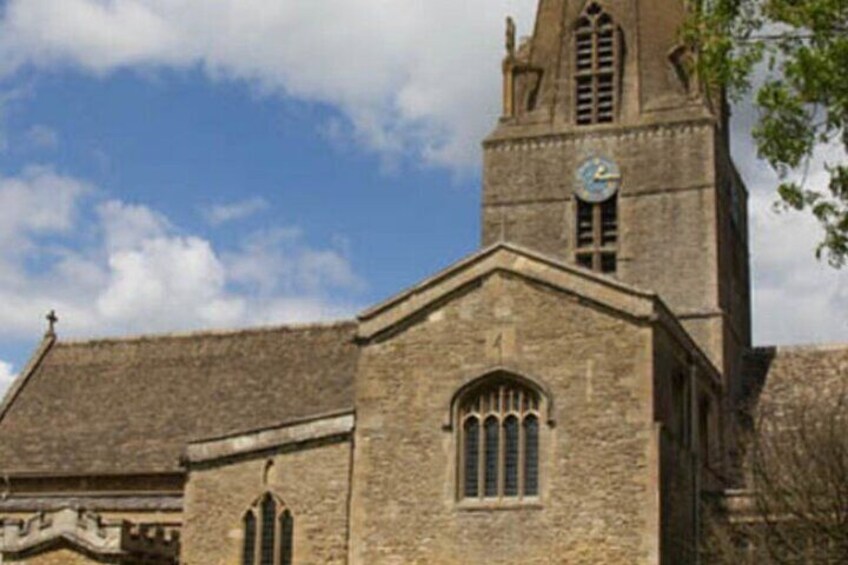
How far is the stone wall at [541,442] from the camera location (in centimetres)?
2658

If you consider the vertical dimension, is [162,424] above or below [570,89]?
below

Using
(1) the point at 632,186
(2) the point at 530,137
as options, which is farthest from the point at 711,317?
(2) the point at 530,137

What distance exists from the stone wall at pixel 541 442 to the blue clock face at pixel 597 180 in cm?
1017

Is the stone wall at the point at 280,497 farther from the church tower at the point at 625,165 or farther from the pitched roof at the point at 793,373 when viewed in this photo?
the pitched roof at the point at 793,373

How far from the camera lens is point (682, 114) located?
3766 centimetres

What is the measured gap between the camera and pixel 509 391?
27938mm

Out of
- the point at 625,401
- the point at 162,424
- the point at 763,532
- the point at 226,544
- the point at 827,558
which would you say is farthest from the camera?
the point at 162,424

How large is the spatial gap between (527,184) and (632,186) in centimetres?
289

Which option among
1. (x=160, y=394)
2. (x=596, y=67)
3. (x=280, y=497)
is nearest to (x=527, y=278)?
(x=280, y=497)

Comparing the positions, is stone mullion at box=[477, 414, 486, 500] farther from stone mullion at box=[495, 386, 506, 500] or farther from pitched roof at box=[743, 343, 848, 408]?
pitched roof at box=[743, 343, 848, 408]

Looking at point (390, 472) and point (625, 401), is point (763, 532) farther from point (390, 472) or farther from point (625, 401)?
point (390, 472)

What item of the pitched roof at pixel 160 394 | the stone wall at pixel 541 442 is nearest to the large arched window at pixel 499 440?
the stone wall at pixel 541 442

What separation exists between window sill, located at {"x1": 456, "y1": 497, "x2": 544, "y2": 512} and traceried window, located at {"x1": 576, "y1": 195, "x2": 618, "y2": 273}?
1119 centimetres

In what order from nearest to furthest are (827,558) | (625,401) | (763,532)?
(827,558), (763,532), (625,401)
